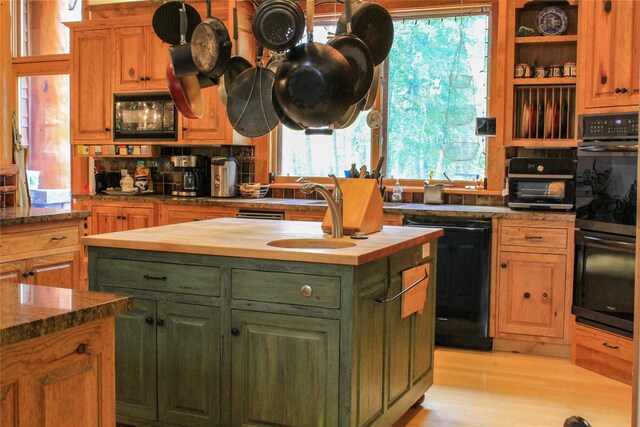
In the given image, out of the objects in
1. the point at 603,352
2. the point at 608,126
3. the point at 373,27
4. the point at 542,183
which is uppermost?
the point at 373,27

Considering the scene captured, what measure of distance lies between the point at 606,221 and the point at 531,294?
71 cm

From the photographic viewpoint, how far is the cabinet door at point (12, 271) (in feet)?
12.8

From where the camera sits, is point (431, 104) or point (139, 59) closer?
point (431, 104)

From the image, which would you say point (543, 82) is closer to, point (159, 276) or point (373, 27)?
point (373, 27)

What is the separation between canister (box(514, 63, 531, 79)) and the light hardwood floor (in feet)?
6.38

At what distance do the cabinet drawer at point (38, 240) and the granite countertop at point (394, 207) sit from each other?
1393 mm

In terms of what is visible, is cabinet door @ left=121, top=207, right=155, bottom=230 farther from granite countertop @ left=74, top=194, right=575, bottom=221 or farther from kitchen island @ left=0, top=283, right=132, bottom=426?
kitchen island @ left=0, top=283, right=132, bottom=426

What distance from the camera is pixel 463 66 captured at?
A: 555 cm

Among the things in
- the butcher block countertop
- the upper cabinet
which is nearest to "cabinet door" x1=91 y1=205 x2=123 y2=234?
the butcher block countertop

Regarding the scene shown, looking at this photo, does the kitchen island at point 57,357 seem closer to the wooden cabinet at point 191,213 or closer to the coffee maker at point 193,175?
the wooden cabinet at point 191,213

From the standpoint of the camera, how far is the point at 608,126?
14.3 feet

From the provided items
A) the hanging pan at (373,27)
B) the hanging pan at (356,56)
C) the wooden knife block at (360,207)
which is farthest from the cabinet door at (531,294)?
the hanging pan at (356,56)

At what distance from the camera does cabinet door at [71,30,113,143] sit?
6293 millimetres

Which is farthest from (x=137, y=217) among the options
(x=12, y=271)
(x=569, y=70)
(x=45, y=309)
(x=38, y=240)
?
(x=45, y=309)
